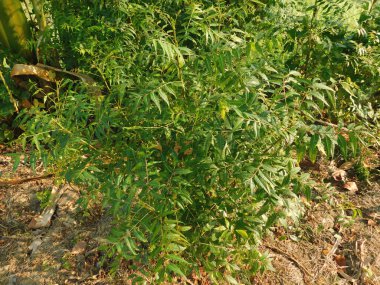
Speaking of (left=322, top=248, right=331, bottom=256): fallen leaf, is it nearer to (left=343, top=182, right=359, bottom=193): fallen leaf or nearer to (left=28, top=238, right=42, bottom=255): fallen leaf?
(left=343, top=182, right=359, bottom=193): fallen leaf

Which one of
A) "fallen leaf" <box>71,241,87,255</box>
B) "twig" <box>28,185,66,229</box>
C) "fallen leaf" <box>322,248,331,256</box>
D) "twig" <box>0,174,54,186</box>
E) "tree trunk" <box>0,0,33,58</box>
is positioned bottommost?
"fallen leaf" <box>322,248,331,256</box>

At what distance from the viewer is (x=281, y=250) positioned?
271cm

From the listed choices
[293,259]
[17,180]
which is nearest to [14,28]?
[17,180]

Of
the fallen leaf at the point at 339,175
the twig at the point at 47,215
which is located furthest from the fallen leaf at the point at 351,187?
the twig at the point at 47,215

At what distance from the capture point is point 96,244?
2.60 m

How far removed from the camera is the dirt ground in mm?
2457

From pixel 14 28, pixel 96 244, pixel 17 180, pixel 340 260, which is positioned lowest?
pixel 340 260

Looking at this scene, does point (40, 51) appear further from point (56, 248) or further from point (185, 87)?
point (185, 87)

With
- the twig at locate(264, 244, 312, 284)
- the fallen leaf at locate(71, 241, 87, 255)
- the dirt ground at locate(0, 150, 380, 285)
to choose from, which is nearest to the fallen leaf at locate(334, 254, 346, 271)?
the dirt ground at locate(0, 150, 380, 285)

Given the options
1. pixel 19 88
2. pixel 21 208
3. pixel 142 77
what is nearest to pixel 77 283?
pixel 21 208

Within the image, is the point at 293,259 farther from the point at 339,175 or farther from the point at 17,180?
the point at 17,180

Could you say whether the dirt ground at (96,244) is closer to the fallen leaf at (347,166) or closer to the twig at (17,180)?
the twig at (17,180)

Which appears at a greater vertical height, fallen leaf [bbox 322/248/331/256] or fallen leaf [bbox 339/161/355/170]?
fallen leaf [bbox 339/161/355/170]

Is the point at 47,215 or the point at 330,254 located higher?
the point at 47,215
